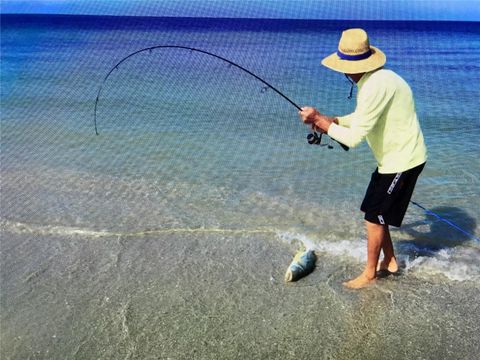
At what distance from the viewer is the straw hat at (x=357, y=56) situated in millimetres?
2836

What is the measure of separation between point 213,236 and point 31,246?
1426 millimetres

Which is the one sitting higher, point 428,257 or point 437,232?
point 428,257

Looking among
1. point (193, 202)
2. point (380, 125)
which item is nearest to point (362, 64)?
point (380, 125)

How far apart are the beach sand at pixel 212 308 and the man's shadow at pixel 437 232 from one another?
541mm

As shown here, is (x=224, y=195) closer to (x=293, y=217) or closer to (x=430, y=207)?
(x=293, y=217)

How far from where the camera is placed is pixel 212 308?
10.8 ft

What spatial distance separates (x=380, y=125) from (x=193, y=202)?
2.56m

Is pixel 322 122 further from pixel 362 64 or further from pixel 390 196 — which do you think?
pixel 390 196

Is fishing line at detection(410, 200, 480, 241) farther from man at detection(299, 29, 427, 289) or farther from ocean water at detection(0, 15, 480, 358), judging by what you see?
man at detection(299, 29, 427, 289)

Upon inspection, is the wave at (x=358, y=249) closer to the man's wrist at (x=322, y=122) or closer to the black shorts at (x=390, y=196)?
the black shorts at (x=390, y=196)

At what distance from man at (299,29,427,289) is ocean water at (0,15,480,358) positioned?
671mm

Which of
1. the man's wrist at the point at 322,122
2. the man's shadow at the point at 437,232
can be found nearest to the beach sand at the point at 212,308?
the man's shadow at the point at 437,232

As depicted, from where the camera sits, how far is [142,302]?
3395 millimetres

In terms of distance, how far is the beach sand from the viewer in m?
2.95
